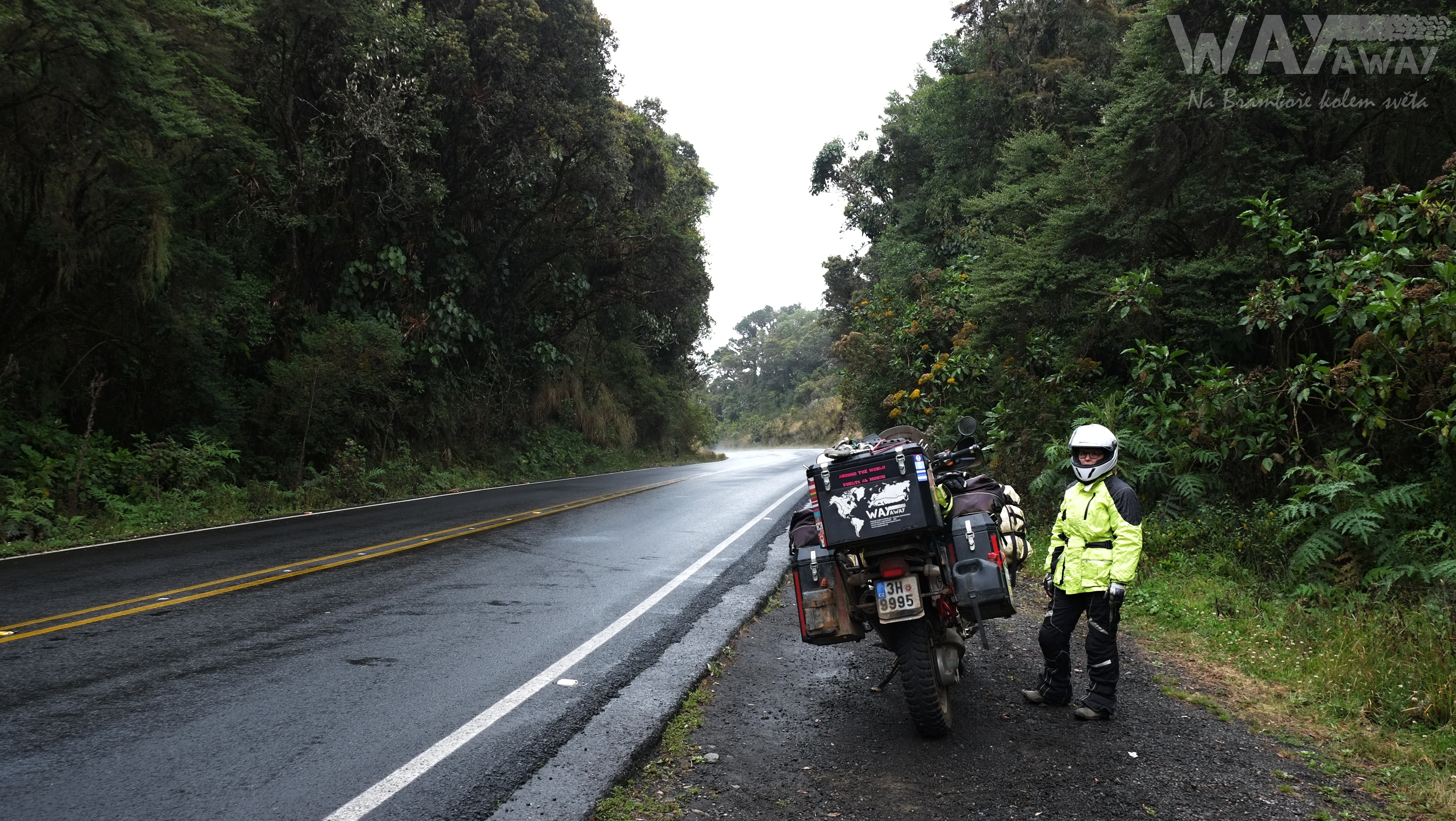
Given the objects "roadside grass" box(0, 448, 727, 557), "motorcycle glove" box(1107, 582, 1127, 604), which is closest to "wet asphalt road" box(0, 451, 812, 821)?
"roadside grass" box(0, 448, 727, 557)

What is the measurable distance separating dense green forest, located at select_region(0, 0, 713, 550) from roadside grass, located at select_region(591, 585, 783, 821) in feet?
32.9

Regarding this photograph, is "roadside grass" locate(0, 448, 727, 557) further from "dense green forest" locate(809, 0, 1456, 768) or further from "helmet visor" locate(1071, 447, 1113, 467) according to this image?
"dense green forest" locate(809, 0, 1456, 768)

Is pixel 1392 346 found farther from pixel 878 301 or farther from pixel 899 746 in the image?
pixel 878 301

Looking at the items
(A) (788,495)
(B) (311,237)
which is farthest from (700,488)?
(B) (311,237)

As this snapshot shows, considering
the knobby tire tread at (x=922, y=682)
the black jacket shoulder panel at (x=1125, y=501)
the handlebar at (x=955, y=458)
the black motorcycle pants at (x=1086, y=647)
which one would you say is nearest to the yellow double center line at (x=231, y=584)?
the knobby tire tread at (x=922, y=682)

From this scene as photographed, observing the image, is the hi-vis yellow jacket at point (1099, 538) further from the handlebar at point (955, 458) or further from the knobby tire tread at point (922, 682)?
the knobby tire tread at point (922, 682)

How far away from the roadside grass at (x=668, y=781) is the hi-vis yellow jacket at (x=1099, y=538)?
2.30 m

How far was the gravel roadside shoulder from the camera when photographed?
3811 mm

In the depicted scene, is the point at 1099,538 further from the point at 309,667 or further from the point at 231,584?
the point at 231,584

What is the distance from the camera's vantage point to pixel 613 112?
2292 cm

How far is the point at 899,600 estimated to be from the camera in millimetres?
4723

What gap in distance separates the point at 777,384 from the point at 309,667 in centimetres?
8473

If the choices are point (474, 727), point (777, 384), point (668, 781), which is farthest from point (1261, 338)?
point (777, 384)

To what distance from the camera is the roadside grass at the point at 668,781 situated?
12.1ft
